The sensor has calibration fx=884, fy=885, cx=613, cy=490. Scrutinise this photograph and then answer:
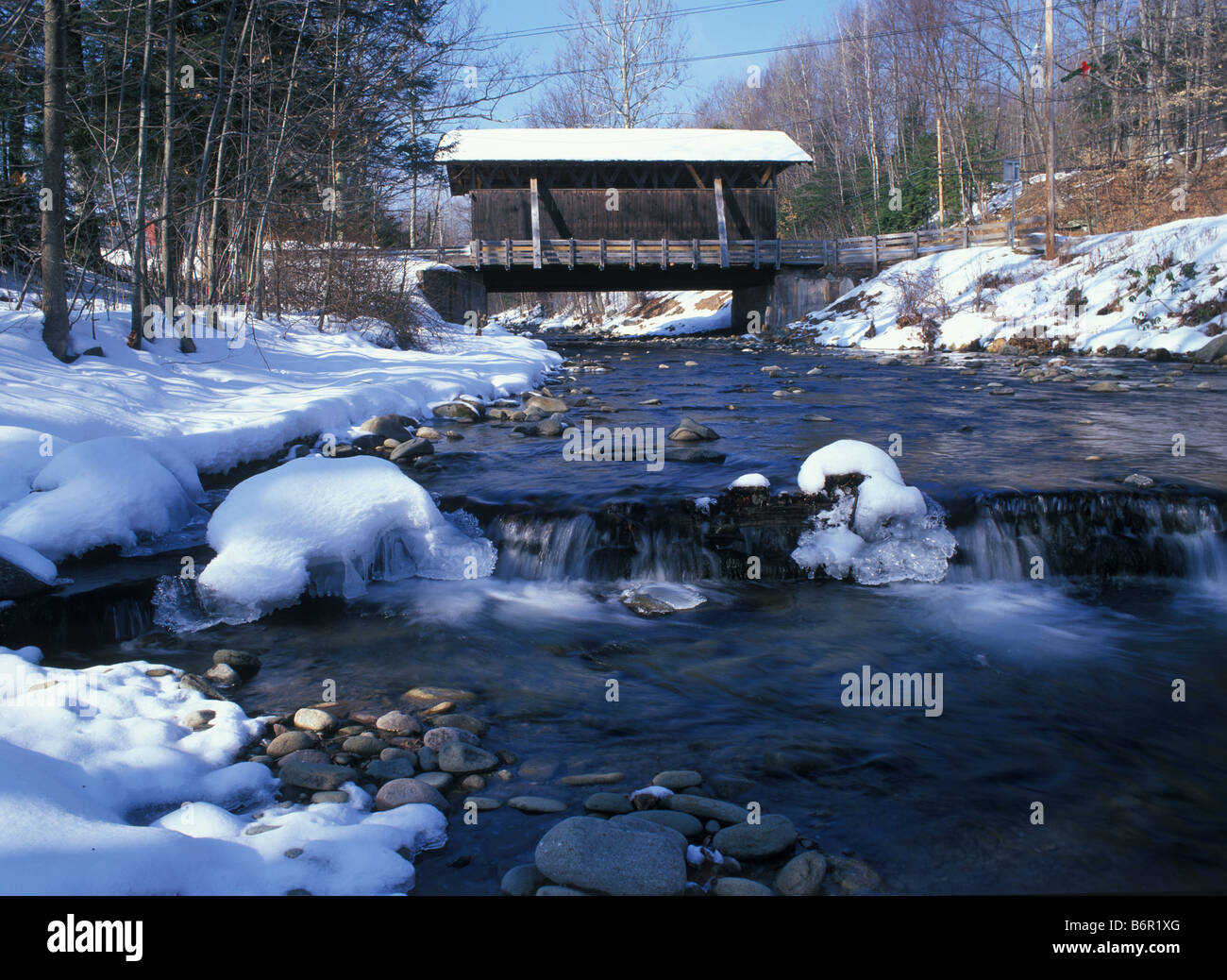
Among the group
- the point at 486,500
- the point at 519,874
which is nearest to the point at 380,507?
the point at 486,500

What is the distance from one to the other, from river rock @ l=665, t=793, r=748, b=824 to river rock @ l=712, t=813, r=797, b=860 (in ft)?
0.24

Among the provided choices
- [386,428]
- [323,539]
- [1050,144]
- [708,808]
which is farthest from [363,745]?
[1050,144]

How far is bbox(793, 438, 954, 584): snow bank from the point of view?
18.8ft

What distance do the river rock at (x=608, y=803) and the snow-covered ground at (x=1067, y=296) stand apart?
15734 mm

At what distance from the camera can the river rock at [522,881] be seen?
2.52m

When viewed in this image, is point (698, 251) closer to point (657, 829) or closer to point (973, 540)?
point (973, 540)

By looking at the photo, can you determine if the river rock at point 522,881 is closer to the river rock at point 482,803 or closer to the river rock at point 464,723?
the river rock at point 482,803

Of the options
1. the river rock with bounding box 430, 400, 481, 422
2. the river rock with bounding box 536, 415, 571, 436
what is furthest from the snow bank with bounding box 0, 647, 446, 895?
the river rock with bounding box 430, 400, 481, 422

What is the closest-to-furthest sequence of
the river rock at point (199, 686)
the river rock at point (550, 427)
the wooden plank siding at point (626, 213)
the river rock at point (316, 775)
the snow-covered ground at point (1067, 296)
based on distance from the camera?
the river rock at point (316, 775) < the river rock at point (199, 686) < the river rock at point (550, 427) < the snow-covered ground at point (1067, 296) < the wooden plank siding at point (626, 213)

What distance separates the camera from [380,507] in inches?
219

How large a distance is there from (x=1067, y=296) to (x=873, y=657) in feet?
56.8

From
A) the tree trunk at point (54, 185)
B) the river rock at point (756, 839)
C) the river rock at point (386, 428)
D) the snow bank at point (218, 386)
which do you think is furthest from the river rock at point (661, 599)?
the tree trunk at point (54, 185)

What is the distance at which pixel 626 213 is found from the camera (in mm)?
29781
